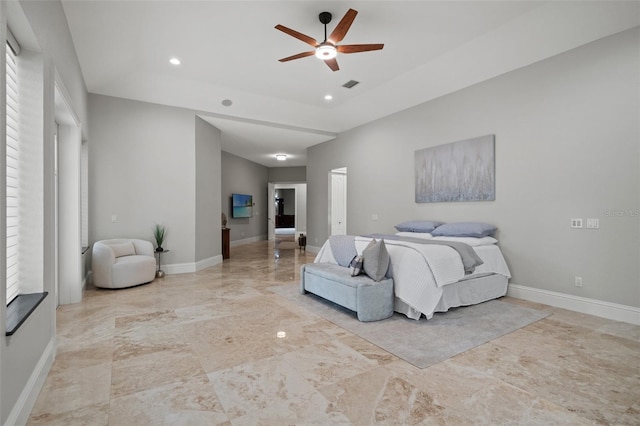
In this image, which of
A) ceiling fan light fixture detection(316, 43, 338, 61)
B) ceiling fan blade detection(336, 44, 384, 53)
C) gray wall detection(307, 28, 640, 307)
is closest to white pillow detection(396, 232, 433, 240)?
gray wall detection(307, 28, 640, 307)

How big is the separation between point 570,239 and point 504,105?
6.40 ft

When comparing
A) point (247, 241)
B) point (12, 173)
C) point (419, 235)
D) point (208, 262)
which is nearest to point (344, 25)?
point (12, 173)

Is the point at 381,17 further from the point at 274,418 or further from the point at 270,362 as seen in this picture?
the point at 274,418

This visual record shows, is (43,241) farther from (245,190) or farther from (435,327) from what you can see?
(245,190)

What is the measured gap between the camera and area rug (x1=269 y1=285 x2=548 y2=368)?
8.46 feet

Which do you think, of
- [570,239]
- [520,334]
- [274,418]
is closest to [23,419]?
[274,418]

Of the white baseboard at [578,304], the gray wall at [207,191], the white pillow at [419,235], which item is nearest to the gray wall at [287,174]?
the gray wall at [207,191]

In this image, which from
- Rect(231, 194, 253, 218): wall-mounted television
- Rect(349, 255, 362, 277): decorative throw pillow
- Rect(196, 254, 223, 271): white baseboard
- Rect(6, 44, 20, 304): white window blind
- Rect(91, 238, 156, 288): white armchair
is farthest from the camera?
Rect(231, 194, 253, 218): wall-mounted television

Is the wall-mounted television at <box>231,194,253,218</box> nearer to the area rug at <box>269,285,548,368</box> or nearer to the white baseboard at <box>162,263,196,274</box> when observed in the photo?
the white baseboard at <box>162,263,196,274</box>

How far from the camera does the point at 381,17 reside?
3.52 meters

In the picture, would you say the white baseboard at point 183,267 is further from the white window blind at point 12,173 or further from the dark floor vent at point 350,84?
the dark floor vent at point 350,84

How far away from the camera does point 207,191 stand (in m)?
6.27

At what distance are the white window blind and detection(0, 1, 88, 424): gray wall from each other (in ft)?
0.45

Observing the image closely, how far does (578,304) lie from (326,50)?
4.05 meters
